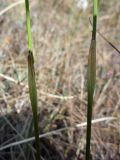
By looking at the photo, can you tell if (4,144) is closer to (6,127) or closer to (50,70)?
(6,127)

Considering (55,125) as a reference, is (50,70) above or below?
above

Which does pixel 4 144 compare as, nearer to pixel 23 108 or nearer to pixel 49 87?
pixel 23 108

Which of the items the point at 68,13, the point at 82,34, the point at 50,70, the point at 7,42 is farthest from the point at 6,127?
the point at 68,13

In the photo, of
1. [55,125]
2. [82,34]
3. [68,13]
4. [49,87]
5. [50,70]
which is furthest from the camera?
[68,13]

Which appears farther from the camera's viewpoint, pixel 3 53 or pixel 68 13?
pixel 68 13

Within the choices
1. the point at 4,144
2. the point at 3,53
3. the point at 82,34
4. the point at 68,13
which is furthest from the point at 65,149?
the point at 68,13

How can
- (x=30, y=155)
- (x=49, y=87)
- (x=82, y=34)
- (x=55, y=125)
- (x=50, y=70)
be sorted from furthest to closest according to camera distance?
(x=82, y=34), (x=50, y=70), (x=49, y=87), (x=55, y=125), (x=30, y=155)

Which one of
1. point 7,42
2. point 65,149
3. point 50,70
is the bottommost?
point 65,149
